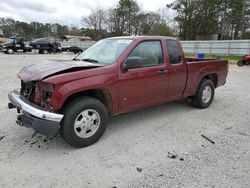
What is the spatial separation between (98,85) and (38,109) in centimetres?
96

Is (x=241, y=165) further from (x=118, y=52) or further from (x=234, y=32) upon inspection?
(x=234, y=32)

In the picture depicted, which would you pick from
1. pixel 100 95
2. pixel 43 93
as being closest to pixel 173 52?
pixel 100 95

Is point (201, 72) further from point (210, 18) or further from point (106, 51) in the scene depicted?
point (210, 18)

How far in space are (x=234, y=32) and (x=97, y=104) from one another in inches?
1824

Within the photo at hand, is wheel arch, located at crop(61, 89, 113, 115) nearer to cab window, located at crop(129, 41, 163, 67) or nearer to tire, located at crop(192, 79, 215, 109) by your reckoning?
cab window, located at crop(129, 41, 163, 67)

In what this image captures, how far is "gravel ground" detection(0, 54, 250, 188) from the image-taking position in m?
2.96

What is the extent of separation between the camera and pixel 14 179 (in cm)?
294

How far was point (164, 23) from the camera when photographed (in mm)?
52094

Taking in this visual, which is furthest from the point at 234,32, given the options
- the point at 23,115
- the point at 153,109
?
the point at 23,115

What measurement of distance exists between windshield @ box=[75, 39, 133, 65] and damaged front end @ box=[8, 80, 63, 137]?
46.4 inches

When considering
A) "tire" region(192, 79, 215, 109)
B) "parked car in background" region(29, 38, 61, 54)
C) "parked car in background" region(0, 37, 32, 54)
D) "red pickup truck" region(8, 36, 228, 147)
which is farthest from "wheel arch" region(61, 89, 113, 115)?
"parked car in background" region(29, 38, 61, 54)

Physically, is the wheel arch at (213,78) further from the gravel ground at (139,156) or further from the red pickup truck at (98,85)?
the gravel ground at (139,156)

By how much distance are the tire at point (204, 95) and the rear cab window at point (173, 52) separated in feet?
3.59

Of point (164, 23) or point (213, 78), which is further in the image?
point (164, 23)
